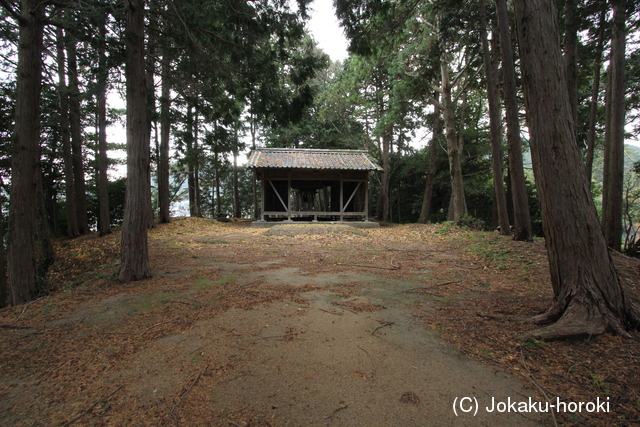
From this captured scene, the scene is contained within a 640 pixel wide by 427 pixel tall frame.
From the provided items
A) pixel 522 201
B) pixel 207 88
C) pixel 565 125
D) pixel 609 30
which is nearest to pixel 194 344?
pixel 565 125

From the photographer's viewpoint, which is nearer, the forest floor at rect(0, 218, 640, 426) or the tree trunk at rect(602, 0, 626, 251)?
the forest floor at rect(0, 218, 640, 426)

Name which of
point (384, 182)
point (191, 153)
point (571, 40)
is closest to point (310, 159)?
point (384, 182)

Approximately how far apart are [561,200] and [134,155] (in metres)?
5.75

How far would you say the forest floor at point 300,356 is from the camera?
181 centimetres

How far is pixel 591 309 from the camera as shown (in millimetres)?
2637

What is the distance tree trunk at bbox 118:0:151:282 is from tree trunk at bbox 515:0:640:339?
5364 millimetres

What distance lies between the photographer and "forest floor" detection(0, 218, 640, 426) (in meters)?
1.81

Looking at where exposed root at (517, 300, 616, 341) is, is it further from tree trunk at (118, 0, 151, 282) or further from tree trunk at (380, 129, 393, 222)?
tree trunk at (380, 129, 393, 222)

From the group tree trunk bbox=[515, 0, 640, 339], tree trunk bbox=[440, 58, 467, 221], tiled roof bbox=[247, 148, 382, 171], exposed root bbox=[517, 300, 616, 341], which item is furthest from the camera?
tiled roof bbox=[247, 148, 382, 171]

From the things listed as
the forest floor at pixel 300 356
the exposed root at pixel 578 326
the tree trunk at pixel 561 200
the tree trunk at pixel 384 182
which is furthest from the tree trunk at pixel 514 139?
the tree trunk at pixel 384 182

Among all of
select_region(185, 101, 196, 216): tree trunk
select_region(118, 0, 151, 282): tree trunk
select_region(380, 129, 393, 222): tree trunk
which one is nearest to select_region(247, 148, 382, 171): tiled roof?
select_region(380, 129, 393, 222): tree trunk

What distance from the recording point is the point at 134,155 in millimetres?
4852

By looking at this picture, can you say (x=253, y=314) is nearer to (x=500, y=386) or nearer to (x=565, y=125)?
(x=500, y=386)

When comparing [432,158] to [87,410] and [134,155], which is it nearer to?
[134,155]
